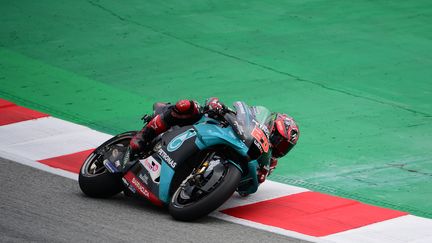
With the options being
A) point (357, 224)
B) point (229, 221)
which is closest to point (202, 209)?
point (229, 221)

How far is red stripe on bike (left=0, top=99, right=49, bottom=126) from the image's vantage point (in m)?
12.8

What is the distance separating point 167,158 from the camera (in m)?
9.66

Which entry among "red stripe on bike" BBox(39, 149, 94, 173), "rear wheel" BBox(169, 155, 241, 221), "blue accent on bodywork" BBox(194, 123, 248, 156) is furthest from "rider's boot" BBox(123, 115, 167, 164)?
"red stripe on bike" BBox(39, 149, 94, 173)

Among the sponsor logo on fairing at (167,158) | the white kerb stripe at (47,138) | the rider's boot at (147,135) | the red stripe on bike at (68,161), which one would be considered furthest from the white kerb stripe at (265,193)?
the white kerb stripe at (47,138)

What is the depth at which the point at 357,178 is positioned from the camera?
11.2 metres

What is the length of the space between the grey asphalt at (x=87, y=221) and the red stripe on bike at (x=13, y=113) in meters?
2.36

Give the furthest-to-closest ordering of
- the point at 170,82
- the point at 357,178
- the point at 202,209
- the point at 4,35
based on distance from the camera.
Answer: the point at 4,35, the point at 170,82, the point at 357,178, the point at 202,209

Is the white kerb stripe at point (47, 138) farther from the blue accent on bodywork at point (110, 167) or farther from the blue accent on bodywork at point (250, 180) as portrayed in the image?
the blue accent on bodywork at point (250, 180)

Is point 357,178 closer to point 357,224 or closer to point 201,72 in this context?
point 357,224

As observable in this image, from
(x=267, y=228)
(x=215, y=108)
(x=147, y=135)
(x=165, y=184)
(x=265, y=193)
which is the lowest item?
(x=265, y=193)

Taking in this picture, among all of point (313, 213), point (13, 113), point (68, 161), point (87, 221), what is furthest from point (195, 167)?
point (13, 113)

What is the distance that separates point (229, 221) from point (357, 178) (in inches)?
84.6

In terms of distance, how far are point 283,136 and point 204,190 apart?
106 centimetres

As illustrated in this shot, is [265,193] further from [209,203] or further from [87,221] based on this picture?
[87,221]
